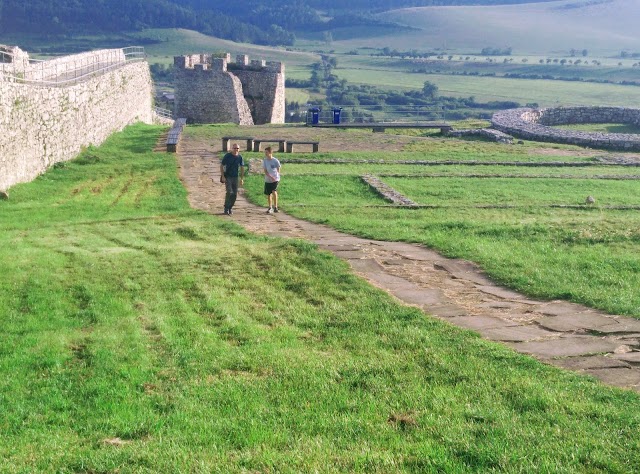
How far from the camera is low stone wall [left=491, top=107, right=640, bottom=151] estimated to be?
106 feet

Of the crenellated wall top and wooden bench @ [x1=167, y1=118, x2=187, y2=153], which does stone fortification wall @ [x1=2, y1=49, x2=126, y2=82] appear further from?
wooden bench @ [x1=167, y1=118, x2=187, y2=153]

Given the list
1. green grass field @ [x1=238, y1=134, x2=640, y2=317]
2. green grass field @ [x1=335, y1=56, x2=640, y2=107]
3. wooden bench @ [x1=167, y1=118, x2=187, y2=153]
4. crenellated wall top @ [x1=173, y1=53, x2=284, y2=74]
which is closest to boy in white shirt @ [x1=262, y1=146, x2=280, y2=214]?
green grass field @ [x1=238, y1=134, x2=640, y2=317]

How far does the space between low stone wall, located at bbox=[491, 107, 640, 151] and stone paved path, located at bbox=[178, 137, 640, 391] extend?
2107 cm

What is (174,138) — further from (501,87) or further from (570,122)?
(501,87)

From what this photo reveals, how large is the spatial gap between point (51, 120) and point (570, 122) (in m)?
29.2

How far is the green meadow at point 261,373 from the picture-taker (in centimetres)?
575

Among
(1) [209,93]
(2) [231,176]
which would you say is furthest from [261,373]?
(1) [209,93]

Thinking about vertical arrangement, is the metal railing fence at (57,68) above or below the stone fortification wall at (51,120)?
above

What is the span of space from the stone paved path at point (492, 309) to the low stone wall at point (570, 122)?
2107cm

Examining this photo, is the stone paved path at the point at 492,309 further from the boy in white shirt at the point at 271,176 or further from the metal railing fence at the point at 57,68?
the metal railing fence at the point at 57,68

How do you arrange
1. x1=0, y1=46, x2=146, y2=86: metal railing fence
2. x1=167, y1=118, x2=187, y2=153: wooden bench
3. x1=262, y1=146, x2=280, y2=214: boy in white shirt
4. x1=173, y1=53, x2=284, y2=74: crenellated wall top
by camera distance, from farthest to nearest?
x1=173, y1=53, x2=284, y2=74: crenellated wall top → x1=167, y1=118, x2=187, y2=153: wooden bench → x1=0, y1=46, x2=146, y2=86: metal railing fence → x1=262, y1=146, x2=280, y2=214: boy in white shirt

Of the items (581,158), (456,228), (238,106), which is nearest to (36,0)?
(238,106)

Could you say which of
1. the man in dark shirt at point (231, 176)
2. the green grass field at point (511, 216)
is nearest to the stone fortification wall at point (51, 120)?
the green grass field at point (511, 216)

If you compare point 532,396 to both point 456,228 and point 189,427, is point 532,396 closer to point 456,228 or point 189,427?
point 189,427
